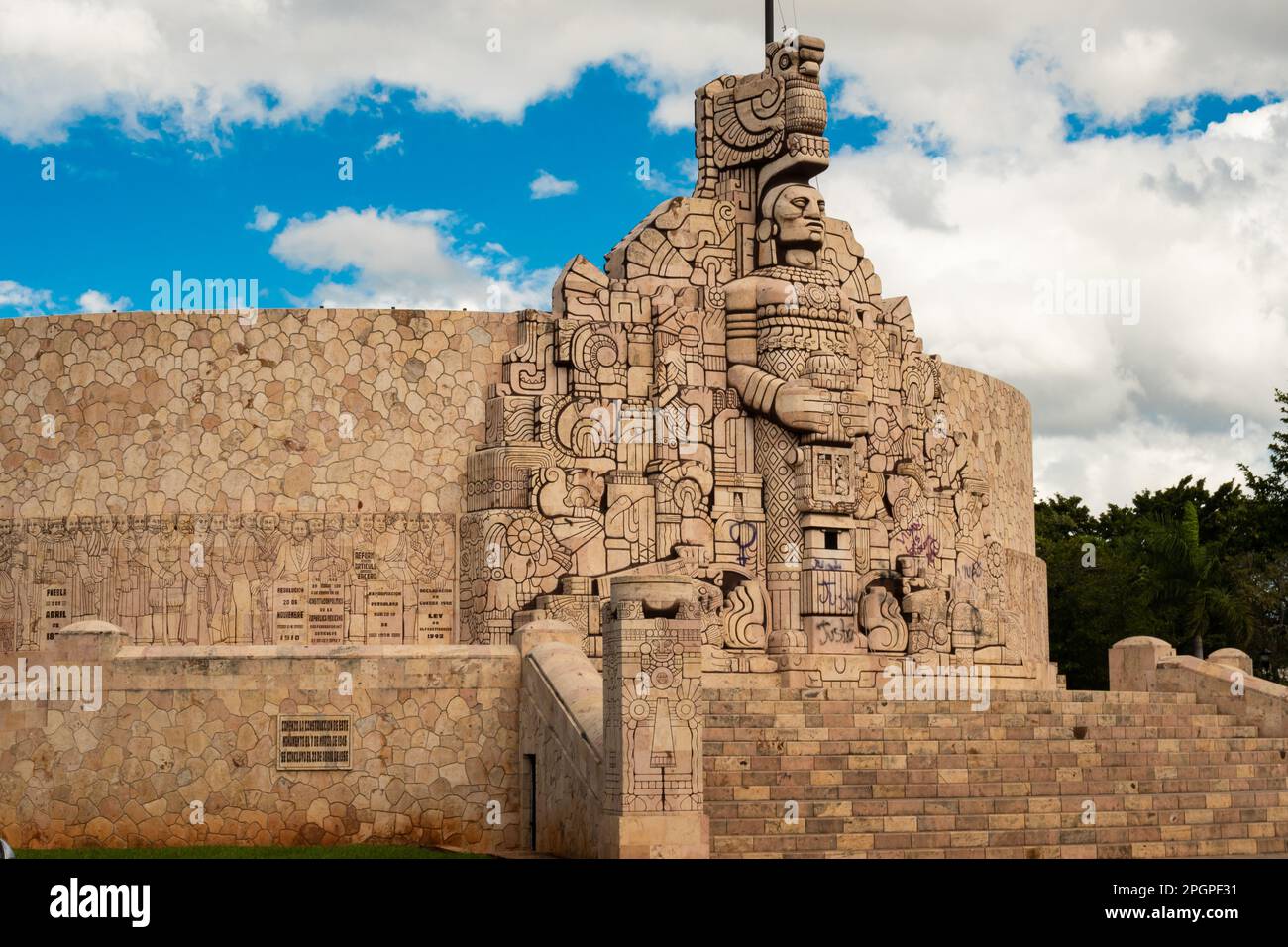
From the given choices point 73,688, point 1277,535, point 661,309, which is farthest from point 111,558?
point 1277,535

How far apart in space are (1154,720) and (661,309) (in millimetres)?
7570

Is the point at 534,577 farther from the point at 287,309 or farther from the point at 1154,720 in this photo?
the point at 1154,720

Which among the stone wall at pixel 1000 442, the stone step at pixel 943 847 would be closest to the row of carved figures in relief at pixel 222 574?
the stone step at pixel 943 847

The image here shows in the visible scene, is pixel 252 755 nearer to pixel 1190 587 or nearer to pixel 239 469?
pixel 239 469

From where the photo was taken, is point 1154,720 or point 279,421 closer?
point 1154,720

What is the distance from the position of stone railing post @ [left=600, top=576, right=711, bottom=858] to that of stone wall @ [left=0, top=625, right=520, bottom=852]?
307 cm

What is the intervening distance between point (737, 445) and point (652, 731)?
815cm

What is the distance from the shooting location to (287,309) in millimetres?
22000

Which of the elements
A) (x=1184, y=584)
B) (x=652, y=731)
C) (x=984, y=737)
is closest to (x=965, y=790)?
(x=984, y=737)

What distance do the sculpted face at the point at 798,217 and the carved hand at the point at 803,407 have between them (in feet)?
6.82

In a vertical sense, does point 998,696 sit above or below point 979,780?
above

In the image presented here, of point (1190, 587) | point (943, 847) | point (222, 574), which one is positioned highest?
point (1190, 587)

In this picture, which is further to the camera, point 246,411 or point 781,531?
point 781,531

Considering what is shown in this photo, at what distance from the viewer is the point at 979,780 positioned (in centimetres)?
1681
